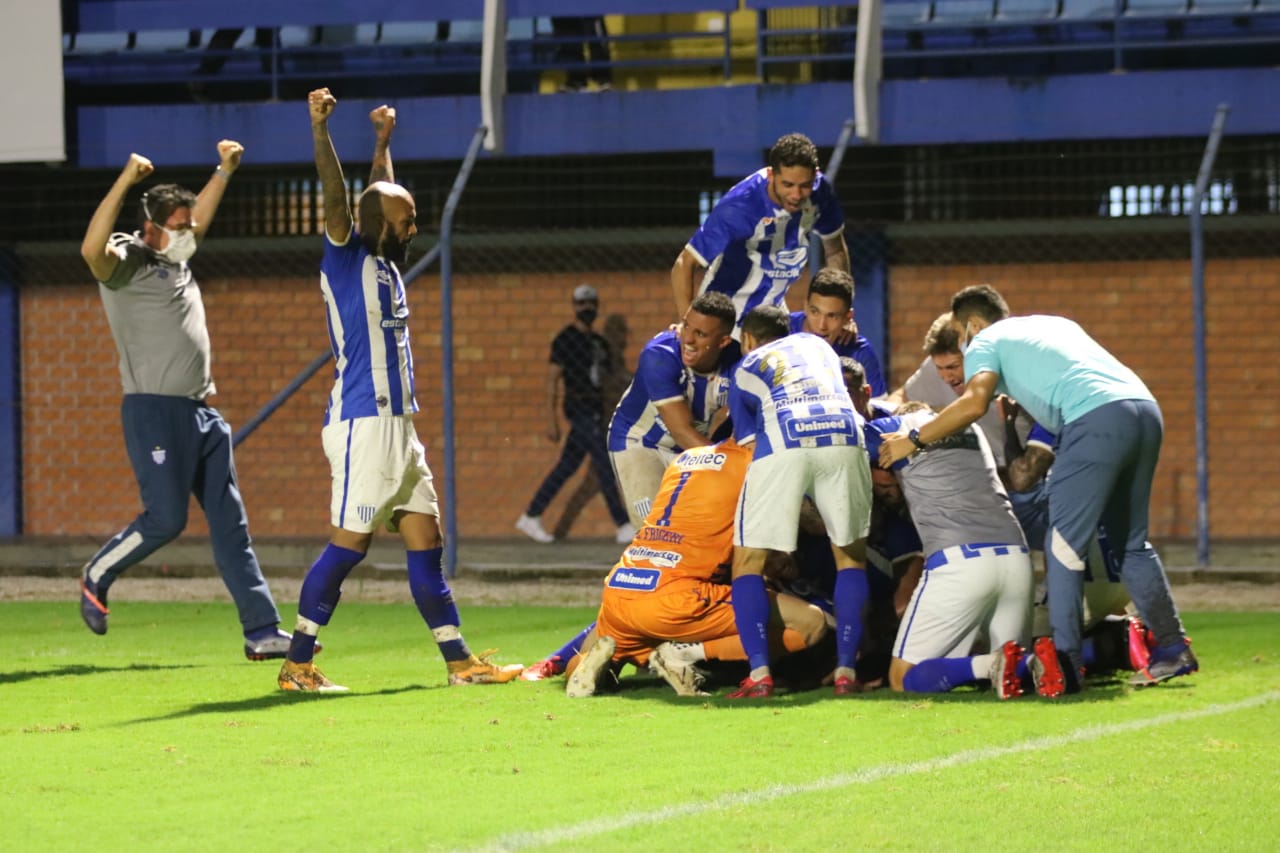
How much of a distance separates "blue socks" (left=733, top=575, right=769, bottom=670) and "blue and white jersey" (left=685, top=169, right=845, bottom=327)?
2032mm

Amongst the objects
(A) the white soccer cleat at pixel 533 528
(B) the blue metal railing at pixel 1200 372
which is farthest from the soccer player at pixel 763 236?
(A) the white soccer cleat at pixel 533 528

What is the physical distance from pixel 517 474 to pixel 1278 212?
648 centimetres

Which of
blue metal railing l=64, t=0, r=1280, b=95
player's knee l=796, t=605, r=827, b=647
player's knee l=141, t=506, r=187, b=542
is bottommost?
player's knee l=796, t=605, r=827, b=647

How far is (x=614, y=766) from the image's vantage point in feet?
19.8

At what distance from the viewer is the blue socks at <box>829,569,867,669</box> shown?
311 inches

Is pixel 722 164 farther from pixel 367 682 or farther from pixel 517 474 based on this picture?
pixel 367 682

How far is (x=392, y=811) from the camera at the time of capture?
5.26 m

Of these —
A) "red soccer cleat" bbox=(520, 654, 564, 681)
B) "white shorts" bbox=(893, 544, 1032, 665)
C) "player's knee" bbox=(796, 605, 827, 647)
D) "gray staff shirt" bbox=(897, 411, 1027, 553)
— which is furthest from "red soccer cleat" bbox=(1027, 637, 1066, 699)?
"red soccer cleat" bbox=(520, 654, 564, 681)

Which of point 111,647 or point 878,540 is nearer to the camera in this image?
point 878,540

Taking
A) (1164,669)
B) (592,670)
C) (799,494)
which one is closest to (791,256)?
(799,494)

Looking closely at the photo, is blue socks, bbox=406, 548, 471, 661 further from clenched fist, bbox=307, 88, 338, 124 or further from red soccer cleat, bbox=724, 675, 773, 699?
clenched fist, bbox=307, 88, 338, 124

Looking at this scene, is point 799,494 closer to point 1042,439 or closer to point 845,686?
point 845,686

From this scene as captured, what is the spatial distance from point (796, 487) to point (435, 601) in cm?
163

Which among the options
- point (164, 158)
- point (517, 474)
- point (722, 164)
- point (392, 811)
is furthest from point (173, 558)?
point (392, 811)
